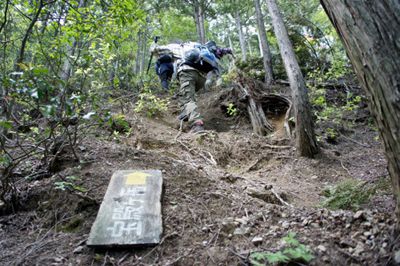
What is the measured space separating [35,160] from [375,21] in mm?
4424

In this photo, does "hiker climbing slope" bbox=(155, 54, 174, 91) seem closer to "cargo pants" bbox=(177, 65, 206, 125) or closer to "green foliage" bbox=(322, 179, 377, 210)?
"cargo pants" bbox=(177, 65, 206, 125)

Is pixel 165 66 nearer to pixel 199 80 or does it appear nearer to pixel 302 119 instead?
pixel 199 80

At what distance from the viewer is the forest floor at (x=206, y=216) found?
214 cm

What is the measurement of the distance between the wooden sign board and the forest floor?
95mm

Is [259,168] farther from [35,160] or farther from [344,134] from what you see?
[35,160]

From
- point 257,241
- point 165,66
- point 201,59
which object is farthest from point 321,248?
point 165,66

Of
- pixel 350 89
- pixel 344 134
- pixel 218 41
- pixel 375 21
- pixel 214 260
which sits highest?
pixel 218 41

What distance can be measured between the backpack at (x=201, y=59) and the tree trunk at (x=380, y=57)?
507 cm

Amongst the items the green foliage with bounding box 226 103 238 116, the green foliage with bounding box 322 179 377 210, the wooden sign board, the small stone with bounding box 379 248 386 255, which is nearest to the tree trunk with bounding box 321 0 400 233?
the small stone with bounding box 379 248 386 255

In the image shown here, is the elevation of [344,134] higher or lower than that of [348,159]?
higher

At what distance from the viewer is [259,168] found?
5.41m

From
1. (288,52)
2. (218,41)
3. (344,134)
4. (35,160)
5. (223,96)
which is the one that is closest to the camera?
(35,160)

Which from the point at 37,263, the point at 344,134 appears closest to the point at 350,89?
the point at 344,134

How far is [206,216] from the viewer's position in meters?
2.80
